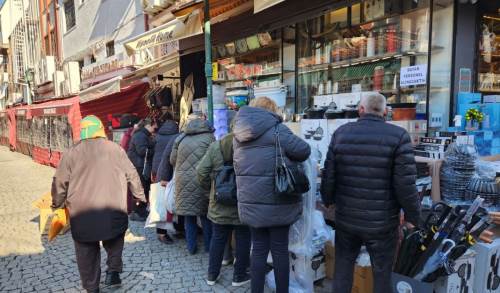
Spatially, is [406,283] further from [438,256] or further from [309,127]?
[309,127]

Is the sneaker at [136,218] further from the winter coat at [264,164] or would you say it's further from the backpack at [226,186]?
the winter coat at [264,164]

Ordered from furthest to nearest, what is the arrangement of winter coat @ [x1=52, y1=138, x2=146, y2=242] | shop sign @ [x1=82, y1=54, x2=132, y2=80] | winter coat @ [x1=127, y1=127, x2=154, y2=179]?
shop sign @ [x1=82, y1=54, x2=132, y2=80] < winter coat @ [x1=127, y1=127, x2=154, y2=179] < winter coat @ [x1=52, y1=138, x2=146, y2=242]

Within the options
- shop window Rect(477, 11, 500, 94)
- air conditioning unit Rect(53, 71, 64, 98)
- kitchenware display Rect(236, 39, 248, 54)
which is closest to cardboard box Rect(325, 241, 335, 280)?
shop window Rect(477, 11, 500, 94)

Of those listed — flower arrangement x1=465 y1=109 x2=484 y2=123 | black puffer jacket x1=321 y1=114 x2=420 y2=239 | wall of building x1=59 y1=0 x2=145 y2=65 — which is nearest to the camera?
black puffer jacket x1=321 y1=114 x2=420 y2=239

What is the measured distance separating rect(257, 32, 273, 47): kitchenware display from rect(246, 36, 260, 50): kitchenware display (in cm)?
7

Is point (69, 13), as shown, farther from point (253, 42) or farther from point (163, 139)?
point (163, 139)

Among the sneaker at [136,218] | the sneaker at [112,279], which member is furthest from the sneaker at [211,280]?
the sneaker at [136,218]

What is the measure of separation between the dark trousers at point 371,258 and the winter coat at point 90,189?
1947 millimetres

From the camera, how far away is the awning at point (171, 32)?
215 inches

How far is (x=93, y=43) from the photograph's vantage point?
1437 cm

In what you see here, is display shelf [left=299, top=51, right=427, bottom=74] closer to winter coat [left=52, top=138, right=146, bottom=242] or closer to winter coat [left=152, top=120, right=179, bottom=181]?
winter coat [left=152, top=120, right=179, bottom=181]

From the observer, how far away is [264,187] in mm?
2781

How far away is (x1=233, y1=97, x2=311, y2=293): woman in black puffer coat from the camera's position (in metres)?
2.78

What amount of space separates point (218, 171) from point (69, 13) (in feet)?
58.0
